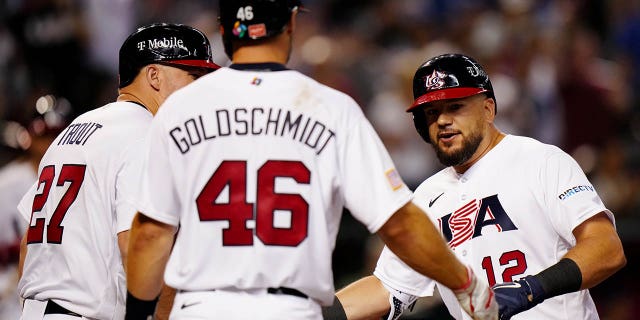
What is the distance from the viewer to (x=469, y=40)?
37.7ft

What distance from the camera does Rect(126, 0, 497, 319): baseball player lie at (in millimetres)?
3988

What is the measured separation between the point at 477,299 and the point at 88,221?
192 centimetres

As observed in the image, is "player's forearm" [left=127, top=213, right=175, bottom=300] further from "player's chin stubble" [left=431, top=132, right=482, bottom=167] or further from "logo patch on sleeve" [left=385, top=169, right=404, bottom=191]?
"player's chin stubble" [left=431, top=132, right=482, bottom=167]

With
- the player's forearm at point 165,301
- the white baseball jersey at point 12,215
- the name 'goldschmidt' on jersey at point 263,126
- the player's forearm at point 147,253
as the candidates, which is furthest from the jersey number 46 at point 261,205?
the white baseball jersey at point 12,215

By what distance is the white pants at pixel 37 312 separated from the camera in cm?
508

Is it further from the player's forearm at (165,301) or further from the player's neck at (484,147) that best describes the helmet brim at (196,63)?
the player's neck at (484,147)

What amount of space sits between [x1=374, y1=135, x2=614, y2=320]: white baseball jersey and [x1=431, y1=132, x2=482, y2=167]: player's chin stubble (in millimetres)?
106

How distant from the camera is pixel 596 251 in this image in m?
5.12

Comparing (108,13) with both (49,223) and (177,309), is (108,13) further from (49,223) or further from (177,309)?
(177,309)

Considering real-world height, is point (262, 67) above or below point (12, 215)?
above

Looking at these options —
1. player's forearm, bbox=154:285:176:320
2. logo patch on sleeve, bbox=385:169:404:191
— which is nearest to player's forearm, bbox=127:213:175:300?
player's forearm, bbox=154:285:176:320

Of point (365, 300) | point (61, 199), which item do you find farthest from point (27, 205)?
point (365, 300)

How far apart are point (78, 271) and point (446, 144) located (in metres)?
2.06

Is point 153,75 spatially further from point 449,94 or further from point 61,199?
point 449,94
